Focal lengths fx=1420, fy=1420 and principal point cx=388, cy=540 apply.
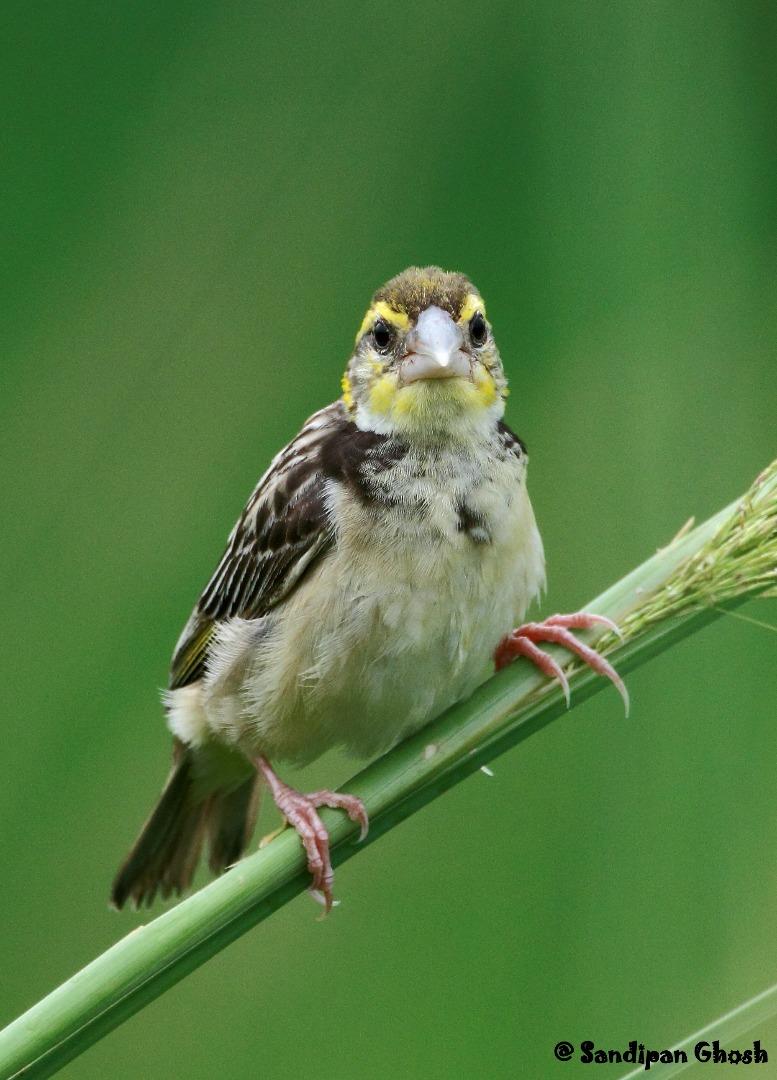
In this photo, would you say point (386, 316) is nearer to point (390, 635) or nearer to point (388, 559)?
→ point (388, 559)

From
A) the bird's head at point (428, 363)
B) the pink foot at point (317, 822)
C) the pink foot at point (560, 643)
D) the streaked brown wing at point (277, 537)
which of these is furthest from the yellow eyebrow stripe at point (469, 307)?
the pink foot at point (317, 822)

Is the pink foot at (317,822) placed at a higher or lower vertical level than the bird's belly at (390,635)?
lower

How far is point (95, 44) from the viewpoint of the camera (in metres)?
3.15

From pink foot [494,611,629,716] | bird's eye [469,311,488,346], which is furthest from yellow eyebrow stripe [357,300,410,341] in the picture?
pink foot [494,611,629,716]

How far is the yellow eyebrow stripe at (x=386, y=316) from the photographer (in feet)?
8.16

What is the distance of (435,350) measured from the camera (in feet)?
7.78

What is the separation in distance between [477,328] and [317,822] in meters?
0.91

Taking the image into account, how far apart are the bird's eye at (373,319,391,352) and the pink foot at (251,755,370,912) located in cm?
80

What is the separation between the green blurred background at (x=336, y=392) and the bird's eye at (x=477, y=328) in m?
0.21

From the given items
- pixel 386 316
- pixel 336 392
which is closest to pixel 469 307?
pixel 386 316

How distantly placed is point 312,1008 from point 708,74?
6.44 feet

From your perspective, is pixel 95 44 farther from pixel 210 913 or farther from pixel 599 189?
pixel 210 913

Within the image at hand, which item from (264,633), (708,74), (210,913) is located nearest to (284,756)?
(264,633)

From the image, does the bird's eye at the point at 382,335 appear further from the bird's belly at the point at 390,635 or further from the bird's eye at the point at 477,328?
the bird's belly at the point at 390,635
